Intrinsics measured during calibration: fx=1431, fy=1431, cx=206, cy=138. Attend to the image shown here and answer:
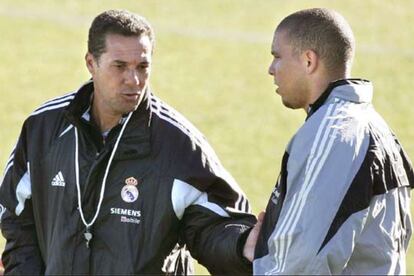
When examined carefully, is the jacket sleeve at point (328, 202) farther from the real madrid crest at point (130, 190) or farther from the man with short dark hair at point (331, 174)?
the real madrid crest at point (130, 190)

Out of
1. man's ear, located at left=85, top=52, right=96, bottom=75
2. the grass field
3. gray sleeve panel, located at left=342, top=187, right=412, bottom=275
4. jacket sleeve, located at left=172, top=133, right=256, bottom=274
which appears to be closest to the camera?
gray sleeve panel, located at left=342, top=187, right=412, bottom=275

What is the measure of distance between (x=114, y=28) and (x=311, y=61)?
1.25 m

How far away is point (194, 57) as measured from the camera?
16.2 meters

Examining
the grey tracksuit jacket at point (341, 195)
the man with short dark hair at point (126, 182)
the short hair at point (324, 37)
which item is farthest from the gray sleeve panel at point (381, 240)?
the man with short dark hair at point (126, 182)

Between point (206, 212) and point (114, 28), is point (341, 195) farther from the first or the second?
point (114, 28)

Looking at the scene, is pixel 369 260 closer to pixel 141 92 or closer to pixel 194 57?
pixel 141 92

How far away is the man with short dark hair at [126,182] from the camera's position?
6.76 m

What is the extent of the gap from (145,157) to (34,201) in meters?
0.62

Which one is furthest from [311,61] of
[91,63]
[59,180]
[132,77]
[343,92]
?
[59,180]

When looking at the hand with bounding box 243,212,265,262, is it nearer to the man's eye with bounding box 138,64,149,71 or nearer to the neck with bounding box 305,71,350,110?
the neck with bounding box 305,71,350,110

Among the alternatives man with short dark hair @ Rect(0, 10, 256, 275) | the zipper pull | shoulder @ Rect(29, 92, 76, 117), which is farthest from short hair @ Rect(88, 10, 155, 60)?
the zipper pull

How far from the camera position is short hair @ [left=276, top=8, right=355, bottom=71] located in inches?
237

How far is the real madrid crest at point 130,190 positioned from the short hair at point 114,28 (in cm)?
63

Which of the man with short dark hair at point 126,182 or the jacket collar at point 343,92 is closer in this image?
the jacket collar at point 343,92
